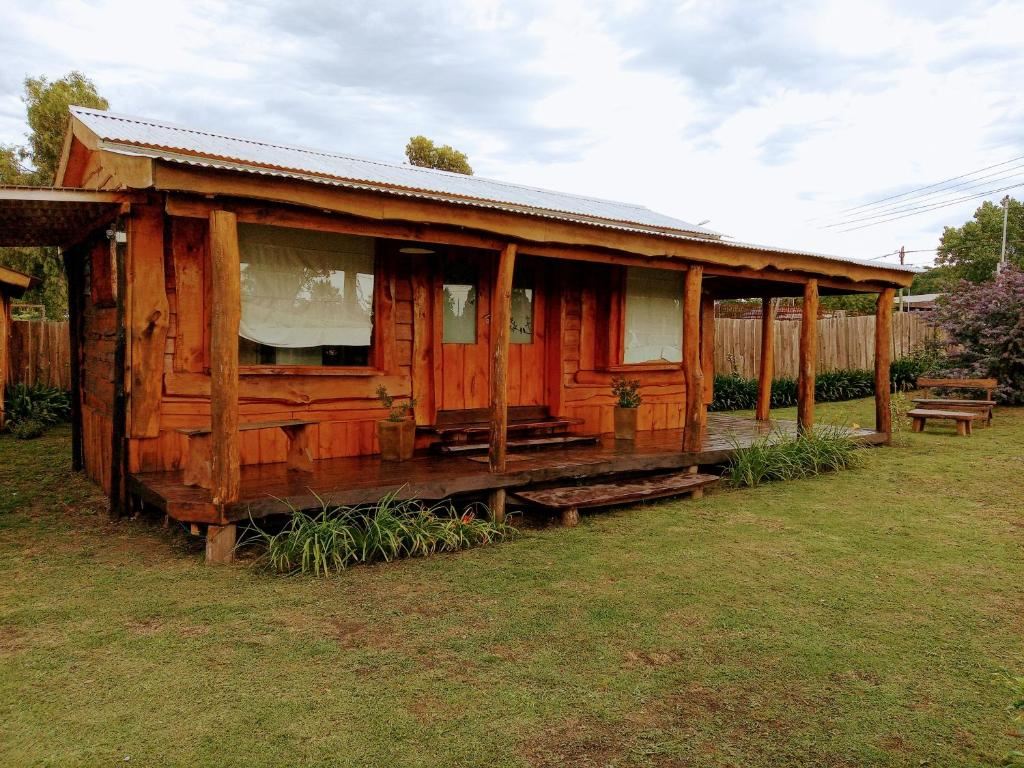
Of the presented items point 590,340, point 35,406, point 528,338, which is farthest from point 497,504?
point 35,406

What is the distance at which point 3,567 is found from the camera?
4.82 meters

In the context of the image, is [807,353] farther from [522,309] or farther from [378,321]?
[378,321]

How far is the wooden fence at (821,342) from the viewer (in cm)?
1527

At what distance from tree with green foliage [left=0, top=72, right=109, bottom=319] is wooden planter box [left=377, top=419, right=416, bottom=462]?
1586 cm

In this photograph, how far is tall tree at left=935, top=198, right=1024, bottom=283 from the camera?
144ft

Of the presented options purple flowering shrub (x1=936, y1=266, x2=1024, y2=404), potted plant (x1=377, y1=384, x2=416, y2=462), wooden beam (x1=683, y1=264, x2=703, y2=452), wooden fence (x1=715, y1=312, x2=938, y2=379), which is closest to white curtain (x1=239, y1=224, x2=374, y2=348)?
potted plant (x1=377, y1=384, x2=416, y2=462)

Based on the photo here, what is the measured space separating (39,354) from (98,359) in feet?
20.0

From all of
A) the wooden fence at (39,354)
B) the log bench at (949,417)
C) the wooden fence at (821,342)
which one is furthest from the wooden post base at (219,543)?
the wooden fence at (821,342)

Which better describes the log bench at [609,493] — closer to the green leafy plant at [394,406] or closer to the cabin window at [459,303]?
the green leafy plant at [394,406]

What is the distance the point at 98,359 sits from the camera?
7012 mm

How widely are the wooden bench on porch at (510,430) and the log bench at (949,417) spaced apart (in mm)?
6212

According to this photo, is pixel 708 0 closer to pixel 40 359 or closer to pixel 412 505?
pixel 412 505

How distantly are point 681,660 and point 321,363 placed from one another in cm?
458

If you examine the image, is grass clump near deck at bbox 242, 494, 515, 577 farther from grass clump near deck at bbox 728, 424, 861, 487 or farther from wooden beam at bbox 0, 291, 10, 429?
wooden beam at bbox 0, 291, 10, 429
